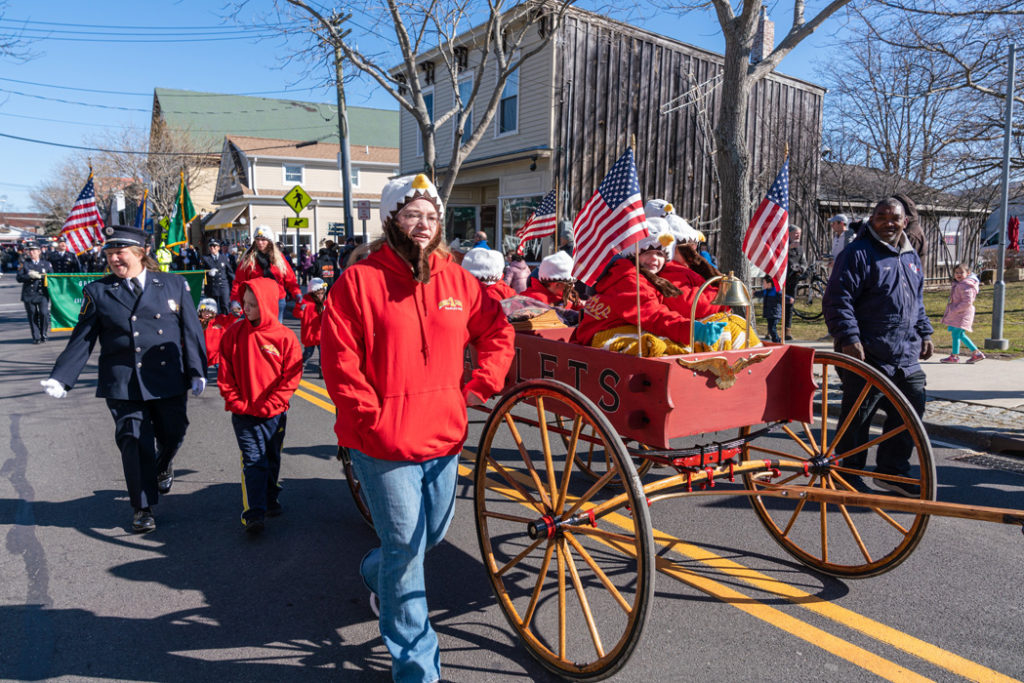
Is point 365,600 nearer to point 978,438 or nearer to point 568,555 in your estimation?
point 568,555

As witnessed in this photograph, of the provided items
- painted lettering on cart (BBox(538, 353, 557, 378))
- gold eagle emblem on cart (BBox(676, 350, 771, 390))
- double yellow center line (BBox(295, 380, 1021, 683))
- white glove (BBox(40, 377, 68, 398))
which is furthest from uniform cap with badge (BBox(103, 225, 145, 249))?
double yellow center line (BBox(295, 380, 1021, 683))

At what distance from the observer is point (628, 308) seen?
3723mm

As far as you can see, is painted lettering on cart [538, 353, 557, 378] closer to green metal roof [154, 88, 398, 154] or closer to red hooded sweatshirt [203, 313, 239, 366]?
red hooded sweatshirt [203, 313, 239, 366]

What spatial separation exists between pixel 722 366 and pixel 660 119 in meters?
17.9

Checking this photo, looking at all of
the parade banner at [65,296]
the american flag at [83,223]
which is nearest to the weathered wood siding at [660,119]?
the american flag at [83,223]

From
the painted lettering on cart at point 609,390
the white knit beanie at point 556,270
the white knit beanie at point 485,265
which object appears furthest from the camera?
the white knit beanie at point 556,270

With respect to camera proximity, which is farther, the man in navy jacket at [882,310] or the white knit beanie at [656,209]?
the white knit beanie at [656,209]

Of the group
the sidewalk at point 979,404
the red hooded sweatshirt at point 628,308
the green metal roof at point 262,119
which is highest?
the green metal roof at point 262,119

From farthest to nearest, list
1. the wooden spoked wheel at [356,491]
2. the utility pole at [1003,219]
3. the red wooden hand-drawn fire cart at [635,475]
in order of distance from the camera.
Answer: the utility pole at [1003,219] < the wooden spoked wheel at [356,491] < the red wooden hand-drawn fire cart at [635,475]

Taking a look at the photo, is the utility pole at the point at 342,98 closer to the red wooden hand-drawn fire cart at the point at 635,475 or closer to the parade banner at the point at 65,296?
the parade banner at the point at 65,296

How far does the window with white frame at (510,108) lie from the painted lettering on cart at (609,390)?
17071 millimetres

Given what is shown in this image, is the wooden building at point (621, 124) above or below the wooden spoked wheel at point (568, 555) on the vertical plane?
above

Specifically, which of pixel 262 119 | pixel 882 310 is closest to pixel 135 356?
pixel 882 310

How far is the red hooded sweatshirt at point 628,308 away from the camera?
3.71 metres
